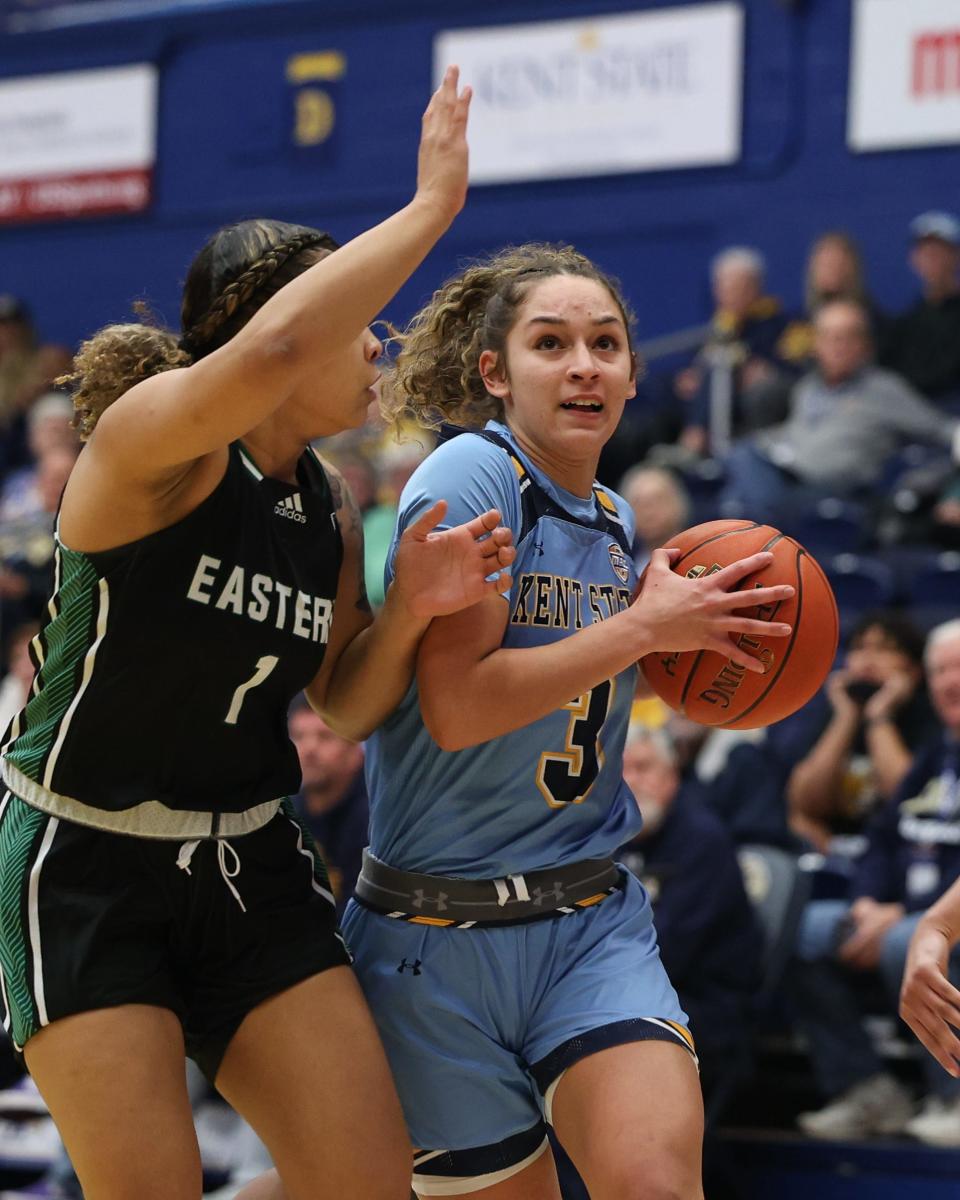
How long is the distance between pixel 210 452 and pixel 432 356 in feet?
2.77

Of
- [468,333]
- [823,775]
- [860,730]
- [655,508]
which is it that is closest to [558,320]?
[468,333]

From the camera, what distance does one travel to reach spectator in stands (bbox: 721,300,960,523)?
9109mm

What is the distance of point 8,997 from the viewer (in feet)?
9.44

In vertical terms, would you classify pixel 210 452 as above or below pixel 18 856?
Result: above

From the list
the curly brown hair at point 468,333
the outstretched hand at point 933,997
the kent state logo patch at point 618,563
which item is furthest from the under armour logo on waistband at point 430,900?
the curly brown hair at point 468,333

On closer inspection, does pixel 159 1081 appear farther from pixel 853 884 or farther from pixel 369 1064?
pixel 853 884

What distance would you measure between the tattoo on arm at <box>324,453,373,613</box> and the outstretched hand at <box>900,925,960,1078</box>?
1.20 meters

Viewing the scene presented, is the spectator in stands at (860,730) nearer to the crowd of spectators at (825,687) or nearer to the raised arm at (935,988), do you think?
the crowd of spectators at (825,687)

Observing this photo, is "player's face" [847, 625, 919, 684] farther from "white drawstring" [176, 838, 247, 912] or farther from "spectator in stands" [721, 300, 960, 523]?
"white drawstring" [176, 838, 247, 912]

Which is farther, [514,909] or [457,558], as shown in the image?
[514,909]

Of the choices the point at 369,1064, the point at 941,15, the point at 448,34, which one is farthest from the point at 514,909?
the point at 448,34

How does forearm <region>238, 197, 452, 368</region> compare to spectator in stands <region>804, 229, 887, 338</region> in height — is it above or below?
below

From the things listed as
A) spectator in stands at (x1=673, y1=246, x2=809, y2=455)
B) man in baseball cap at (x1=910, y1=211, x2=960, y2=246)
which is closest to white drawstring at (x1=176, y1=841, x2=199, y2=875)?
spectator in stands at (x1=673, y1=246, x2=809, y2=455)

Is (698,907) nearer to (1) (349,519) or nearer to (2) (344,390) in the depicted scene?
(1) (349,519)
